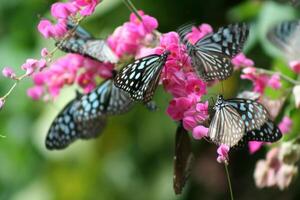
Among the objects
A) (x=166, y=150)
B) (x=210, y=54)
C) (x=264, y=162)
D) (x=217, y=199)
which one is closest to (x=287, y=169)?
(x=264, y=162)

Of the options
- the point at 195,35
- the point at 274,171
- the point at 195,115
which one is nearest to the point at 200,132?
the point at 195,115

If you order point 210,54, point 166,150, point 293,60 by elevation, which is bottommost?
point 166,150

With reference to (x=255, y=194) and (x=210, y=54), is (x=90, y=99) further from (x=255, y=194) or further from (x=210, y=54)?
(x=255, y=194)

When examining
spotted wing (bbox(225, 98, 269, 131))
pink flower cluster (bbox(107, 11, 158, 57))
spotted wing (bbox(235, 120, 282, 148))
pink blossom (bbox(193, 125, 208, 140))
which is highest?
pink flower cluster (bbox(107, 11, 158, 57))

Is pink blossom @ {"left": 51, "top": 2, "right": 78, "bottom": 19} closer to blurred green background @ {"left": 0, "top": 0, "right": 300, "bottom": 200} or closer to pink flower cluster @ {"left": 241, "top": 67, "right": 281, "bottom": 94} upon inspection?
pink flower cluster @ {"left": 241, "top": 67, "right": 281, "bottom": 94}

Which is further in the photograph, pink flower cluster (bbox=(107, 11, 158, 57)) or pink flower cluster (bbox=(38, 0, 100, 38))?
pink flower cluster (bbox=(107, 11, 158, 57))

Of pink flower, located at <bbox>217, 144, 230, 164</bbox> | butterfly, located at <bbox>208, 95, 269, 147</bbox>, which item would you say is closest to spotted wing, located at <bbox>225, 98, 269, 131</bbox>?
butterfly, located at <bbox>208, 95, 269, 147</bbox>

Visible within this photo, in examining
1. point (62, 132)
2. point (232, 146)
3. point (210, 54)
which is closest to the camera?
point (232, 146)
